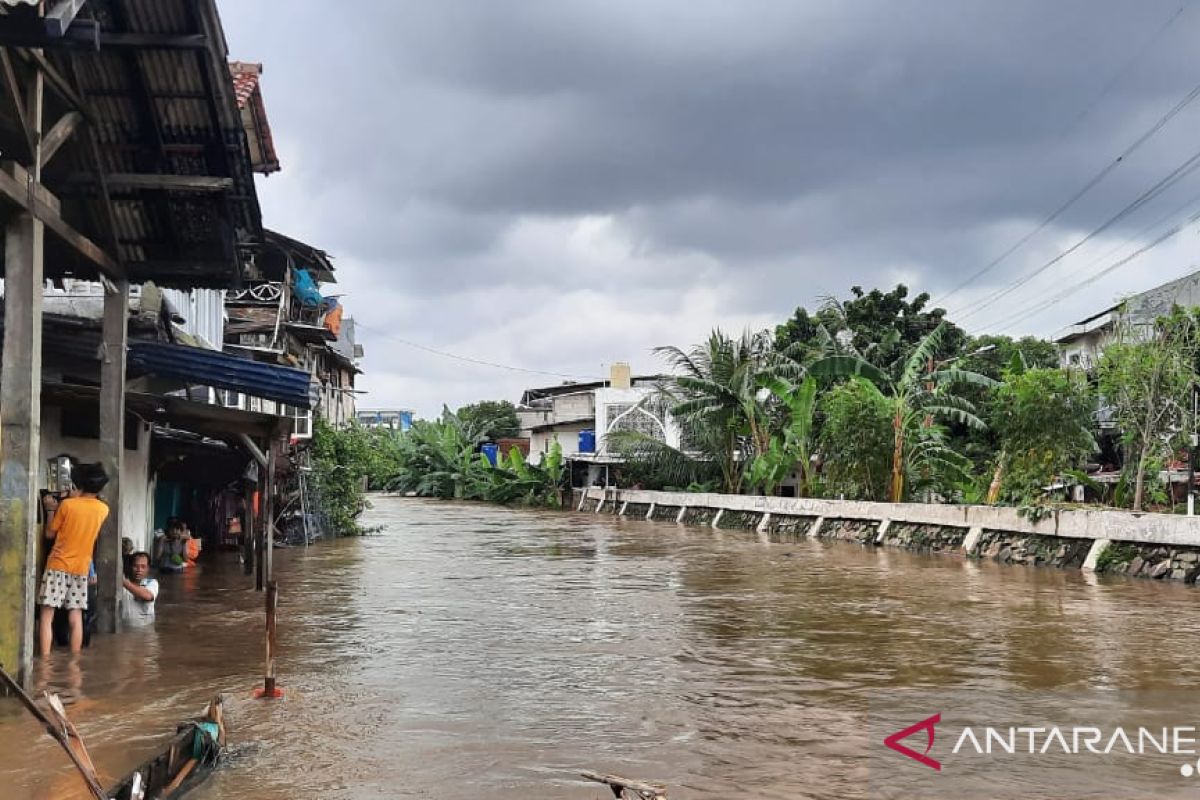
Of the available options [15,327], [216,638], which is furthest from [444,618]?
[15,327]

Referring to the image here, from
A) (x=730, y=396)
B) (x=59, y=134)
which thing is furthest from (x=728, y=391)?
(x=59, y=134)

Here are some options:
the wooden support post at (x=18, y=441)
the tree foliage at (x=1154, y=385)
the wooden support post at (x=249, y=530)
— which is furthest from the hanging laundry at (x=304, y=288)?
the wooden support post at (x=18, y=441)

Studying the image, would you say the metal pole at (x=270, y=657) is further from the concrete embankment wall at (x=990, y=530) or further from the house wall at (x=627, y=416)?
the house wall at (x=627, y=416)

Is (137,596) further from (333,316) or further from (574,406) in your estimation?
(574,406)

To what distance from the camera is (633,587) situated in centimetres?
1523

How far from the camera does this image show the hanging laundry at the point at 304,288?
109 ft

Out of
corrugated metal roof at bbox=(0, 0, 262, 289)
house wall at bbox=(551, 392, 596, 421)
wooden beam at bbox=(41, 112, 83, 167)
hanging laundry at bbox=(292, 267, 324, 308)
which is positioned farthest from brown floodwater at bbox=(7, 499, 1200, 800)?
house wall at bbox=(551, 392, 596, 421)

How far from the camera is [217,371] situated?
11.4 metres

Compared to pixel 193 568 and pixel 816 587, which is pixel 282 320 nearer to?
pixel 193 568

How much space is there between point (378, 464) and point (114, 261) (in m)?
16.6

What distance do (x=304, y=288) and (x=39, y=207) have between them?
27016 mm

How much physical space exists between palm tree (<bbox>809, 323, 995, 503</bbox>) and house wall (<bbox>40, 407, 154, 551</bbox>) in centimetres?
1564

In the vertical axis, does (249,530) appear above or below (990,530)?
above

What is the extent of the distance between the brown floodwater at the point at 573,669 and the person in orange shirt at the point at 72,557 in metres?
0.37
